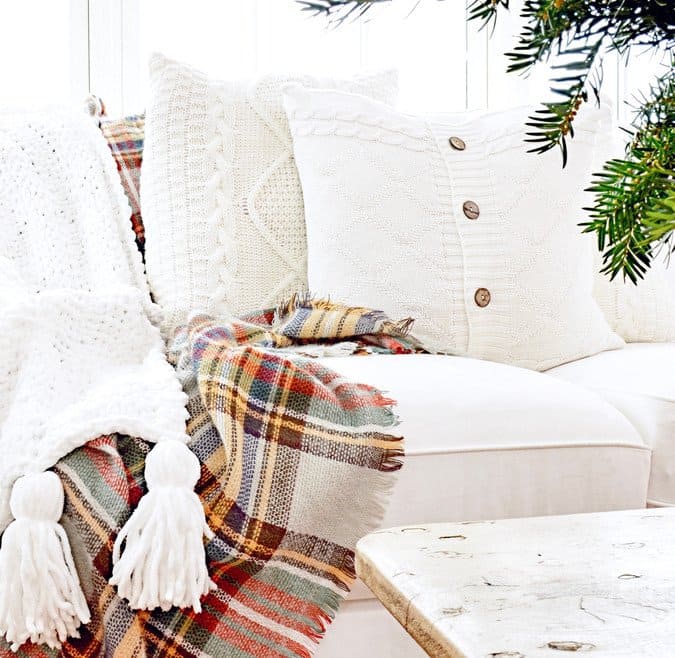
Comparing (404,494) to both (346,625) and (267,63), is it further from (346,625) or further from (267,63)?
(267,63)

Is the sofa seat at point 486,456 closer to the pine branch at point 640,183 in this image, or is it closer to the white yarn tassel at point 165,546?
the white yarn tassel at point 165,546

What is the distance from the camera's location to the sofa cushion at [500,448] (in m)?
1.09

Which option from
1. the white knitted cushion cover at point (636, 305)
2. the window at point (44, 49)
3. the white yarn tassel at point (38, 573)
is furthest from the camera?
the window at point (44, 49)

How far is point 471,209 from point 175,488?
85cm

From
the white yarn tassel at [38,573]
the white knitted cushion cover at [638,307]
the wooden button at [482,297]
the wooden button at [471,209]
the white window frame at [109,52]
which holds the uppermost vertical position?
the white window frame at [109,52]

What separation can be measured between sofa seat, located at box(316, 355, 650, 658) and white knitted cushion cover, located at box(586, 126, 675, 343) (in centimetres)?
61

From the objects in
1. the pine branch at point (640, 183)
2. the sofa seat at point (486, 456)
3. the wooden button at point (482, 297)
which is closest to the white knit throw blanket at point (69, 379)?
the sofa seat at point (486, 456)

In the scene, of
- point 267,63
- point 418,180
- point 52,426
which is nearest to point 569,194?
point 418,180

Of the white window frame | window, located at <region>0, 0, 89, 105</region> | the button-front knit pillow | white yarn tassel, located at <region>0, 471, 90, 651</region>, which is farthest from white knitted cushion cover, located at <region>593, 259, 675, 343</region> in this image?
window, located at <region>0, 0, 89, 105</region>

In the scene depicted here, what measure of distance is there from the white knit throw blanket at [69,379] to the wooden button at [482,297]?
566 mm

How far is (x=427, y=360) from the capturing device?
1.35 metres

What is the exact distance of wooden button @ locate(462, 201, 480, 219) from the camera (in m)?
1.59

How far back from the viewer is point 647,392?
133 cm

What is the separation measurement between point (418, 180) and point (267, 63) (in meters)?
1.17
